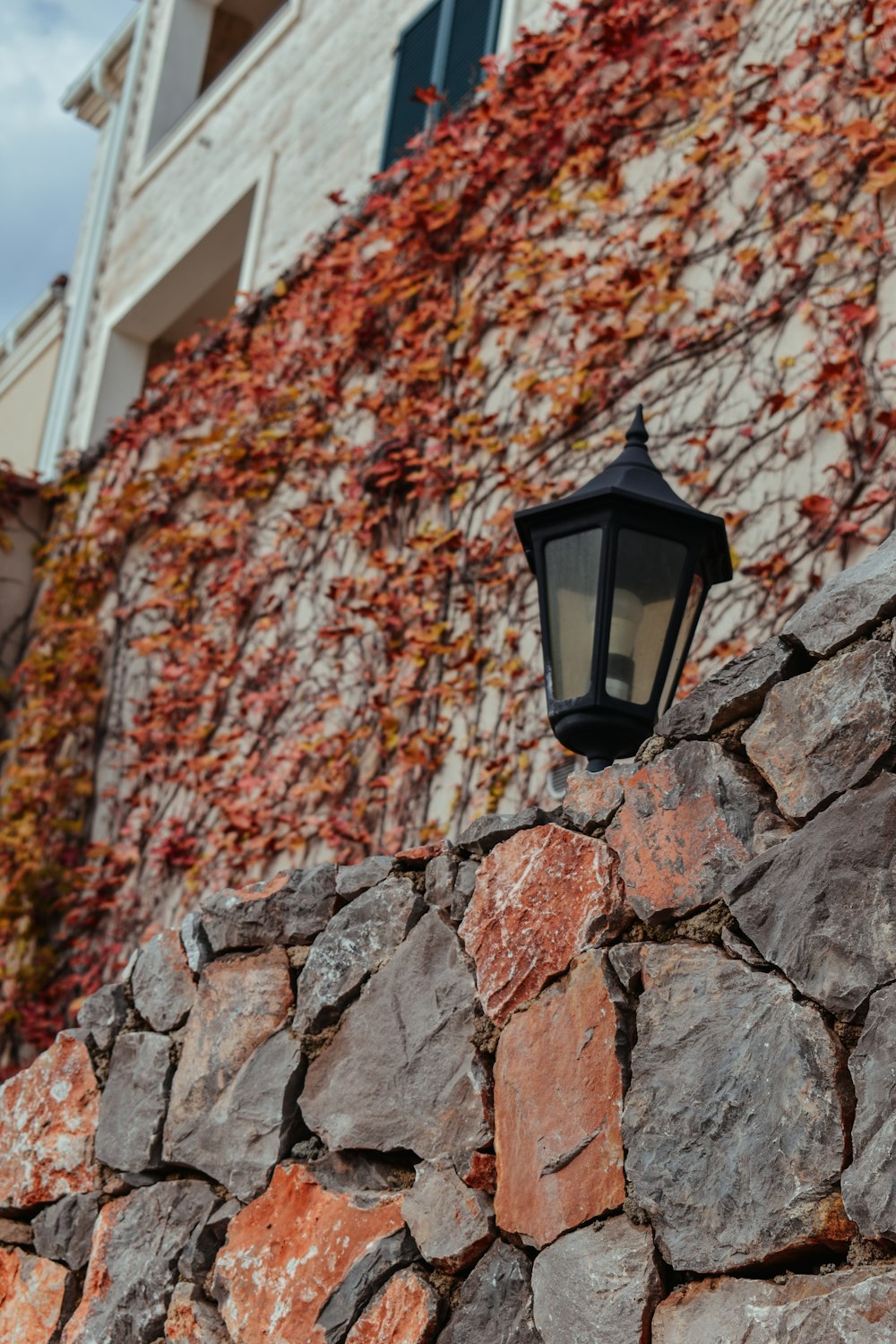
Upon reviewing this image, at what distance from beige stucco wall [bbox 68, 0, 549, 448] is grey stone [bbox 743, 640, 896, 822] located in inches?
194

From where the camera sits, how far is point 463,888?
262cm

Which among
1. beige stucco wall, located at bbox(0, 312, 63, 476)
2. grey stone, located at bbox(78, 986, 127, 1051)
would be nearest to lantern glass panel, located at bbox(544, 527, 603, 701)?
grey stone, located at bbox(78, 986, 127, 1051)

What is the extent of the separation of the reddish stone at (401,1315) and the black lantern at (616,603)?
980mm

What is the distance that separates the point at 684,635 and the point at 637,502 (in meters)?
0.30

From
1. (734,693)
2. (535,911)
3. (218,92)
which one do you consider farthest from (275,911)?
(218,92)

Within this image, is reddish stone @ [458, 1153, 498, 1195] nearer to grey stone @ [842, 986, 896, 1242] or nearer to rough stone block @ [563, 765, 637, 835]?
rough stone block @ [563, 765, 637, 835]

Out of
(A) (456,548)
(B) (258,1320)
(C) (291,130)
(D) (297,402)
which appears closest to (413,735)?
(A) (456,548)

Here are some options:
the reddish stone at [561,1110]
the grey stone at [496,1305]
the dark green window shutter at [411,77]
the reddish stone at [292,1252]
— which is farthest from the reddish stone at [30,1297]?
the dark green window shutter at [411,77]

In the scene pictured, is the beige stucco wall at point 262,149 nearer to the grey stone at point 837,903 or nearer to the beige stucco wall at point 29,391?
the beige stucco wall at point 29,391

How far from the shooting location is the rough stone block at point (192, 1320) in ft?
8.93

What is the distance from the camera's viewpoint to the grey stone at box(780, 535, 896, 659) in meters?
2.00

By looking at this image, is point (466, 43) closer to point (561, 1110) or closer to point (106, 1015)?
point (106, 1015)

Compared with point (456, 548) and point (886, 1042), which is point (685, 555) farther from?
point (456, 548)

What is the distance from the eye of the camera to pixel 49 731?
7.46 metres
